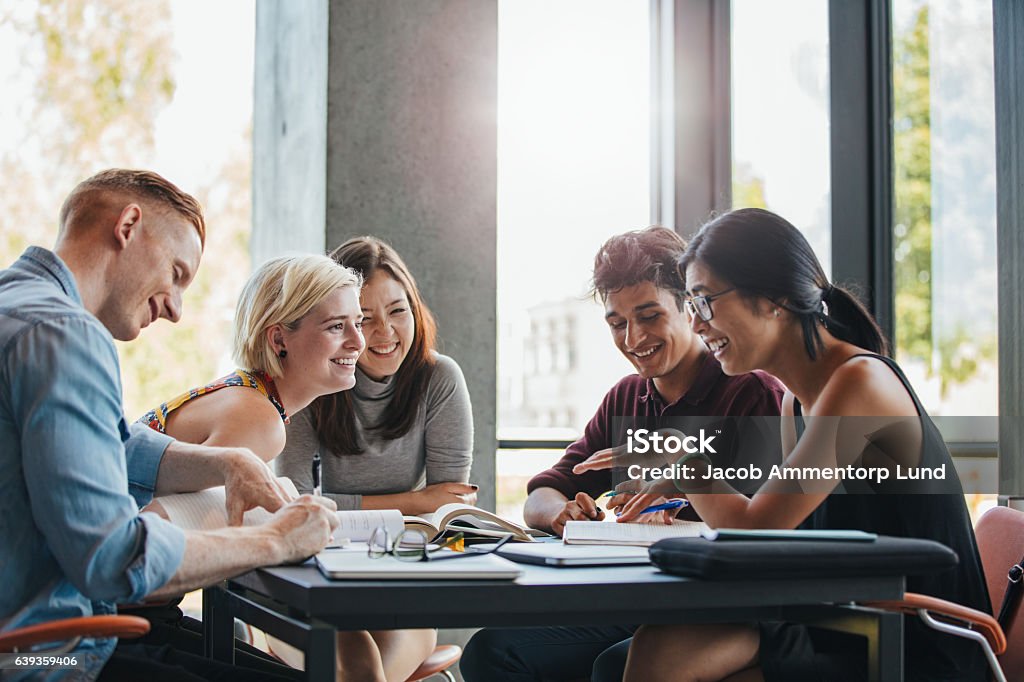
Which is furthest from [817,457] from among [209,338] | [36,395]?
[209,338]

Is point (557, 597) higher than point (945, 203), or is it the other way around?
point (945, 203)

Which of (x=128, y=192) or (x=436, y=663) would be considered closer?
(x=128, y=192)

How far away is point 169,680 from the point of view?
1461 mm

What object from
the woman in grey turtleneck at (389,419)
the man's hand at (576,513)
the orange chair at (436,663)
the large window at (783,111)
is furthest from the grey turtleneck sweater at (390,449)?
the large window at (783,111)

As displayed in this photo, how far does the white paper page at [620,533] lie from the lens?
1721 mm

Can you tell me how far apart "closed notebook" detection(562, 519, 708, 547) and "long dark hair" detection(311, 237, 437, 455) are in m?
1.16

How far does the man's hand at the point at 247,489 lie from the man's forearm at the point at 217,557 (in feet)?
1.03

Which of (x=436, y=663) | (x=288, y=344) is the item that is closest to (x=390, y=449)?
(x=288, y=344)

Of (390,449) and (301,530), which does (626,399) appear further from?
(301,530)

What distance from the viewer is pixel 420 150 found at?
3672 mm

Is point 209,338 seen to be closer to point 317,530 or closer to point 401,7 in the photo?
point 401,7

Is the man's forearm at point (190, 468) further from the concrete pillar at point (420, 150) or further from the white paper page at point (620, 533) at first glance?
the concrete pillar at point (420, 150)

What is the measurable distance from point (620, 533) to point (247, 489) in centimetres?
67

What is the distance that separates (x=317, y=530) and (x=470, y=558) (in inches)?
9.2
